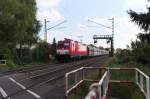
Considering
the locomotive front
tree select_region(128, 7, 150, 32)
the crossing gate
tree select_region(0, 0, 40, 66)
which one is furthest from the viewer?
the locomotive front

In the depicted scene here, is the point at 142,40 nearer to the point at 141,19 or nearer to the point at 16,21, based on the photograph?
the point at 141,19

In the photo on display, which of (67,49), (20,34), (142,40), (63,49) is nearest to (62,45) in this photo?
(63,49)

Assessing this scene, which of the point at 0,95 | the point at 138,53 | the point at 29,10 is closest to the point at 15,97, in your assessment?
the point at 0,95

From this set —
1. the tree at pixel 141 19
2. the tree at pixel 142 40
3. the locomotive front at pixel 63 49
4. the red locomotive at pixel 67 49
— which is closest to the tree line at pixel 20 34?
the locomotive front at pixel 63 49

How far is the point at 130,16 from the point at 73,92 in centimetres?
1048

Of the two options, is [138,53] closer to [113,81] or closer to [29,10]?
[113,81]

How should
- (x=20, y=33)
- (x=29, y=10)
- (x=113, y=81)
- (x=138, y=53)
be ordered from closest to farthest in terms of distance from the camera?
1. (x=113, y=81)
2. (x=138, y=53)
3. (x=20, y=33)
4. (x=29, y=10)

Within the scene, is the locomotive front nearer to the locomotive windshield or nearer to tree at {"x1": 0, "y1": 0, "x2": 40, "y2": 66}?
the locomotive windshield

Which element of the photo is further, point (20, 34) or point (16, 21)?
point (20, 34)

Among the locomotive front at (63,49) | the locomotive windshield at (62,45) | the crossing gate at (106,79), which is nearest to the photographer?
the crossing gate at (106,79)

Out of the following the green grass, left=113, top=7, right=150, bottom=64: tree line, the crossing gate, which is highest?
left=113, top=7, right=150, bottom=64: tree line

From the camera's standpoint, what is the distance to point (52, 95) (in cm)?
2170

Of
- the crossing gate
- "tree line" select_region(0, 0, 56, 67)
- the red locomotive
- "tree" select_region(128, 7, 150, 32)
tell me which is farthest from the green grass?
the red locomotive

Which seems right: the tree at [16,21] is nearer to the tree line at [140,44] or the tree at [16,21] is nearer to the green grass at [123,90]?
the tree line at [140,44]
